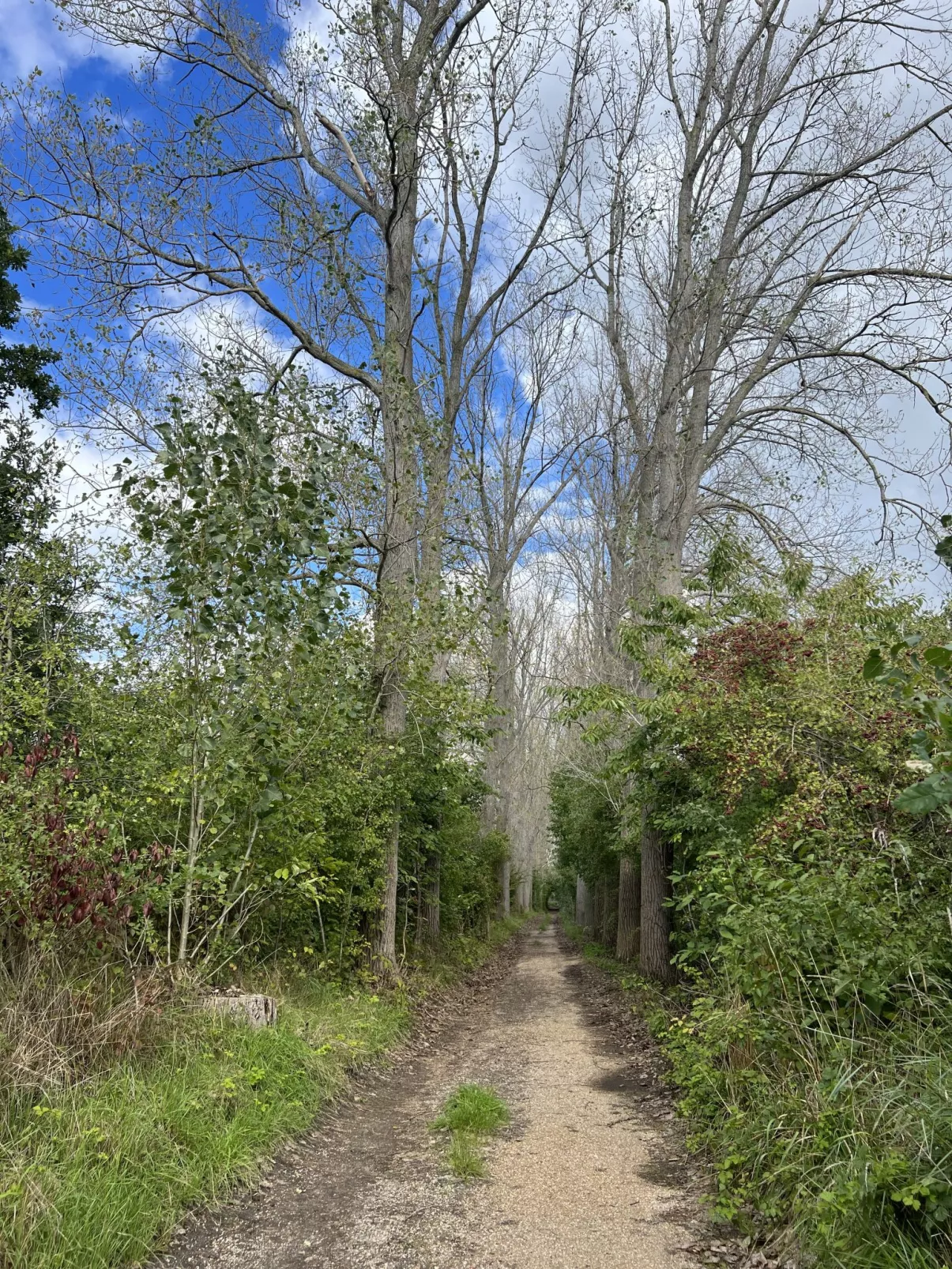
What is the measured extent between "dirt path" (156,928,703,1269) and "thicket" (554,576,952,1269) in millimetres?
420

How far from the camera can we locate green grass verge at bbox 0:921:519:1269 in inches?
117

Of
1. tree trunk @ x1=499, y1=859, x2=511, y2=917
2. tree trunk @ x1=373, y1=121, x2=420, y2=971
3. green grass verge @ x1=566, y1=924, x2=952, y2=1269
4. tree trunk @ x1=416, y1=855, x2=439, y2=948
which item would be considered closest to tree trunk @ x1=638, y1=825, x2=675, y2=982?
tree trunk @ x1=416, y1=855, x2=439, y2=948

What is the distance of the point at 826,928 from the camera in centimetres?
409

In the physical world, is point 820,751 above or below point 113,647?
below

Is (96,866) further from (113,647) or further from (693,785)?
(693,785)

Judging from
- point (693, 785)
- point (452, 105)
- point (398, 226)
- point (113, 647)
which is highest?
point (452, 105)

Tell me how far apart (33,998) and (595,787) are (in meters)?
11.6

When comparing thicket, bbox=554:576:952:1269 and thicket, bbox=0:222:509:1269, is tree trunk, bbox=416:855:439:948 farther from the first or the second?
thicket, bbox=554:576:952:1269

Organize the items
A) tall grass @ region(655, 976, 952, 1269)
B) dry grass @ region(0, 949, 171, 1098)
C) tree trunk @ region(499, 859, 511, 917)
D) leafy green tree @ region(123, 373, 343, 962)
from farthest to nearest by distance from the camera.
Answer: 1. tree trunk @ region(499, 859, 511, 917)
2. leafy green tree @ region(123, 373, 343, 962)
3. dry grass @ region(0, 949, 171, 1098)
4. tall grass @ region(655, 976, 952, 1269)

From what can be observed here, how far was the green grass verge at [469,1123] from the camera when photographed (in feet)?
14.7

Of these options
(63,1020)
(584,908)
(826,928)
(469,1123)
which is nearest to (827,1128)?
(826,928)

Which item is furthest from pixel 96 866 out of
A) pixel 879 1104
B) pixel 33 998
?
pixel 879 1104

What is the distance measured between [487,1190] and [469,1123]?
1.09 metres

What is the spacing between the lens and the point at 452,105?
1006 centimetres
